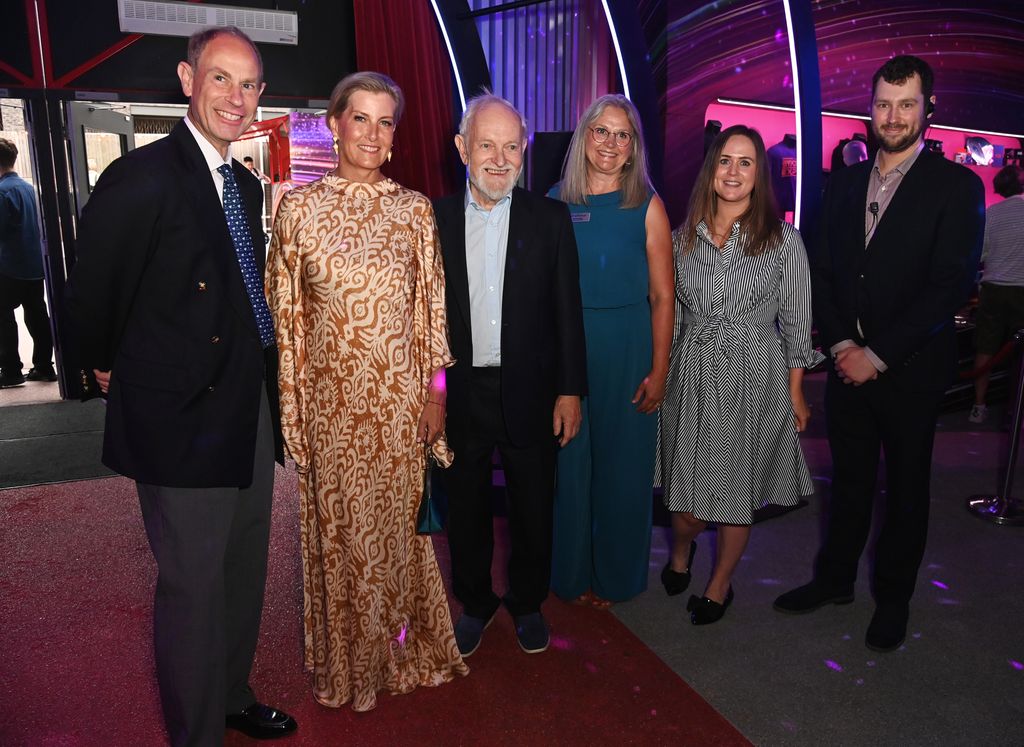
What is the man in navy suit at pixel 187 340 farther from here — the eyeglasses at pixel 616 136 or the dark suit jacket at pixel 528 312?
the eyeglasses at pixel 616 136

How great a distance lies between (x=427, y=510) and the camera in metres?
2.13

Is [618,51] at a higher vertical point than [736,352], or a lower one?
higher

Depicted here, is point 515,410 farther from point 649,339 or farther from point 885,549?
point 885,549

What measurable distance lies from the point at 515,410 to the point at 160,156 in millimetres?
Answer: 1137

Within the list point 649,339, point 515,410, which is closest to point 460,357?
point 515,410

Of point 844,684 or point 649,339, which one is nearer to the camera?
point 844,684

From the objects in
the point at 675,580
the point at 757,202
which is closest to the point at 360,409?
the point at 757,202

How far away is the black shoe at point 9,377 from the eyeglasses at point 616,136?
19.3 feet

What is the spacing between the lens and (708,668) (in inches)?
94.0

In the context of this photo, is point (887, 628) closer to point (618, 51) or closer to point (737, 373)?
Result: point (737, 373)

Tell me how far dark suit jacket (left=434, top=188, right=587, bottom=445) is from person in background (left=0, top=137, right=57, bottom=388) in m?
5.06

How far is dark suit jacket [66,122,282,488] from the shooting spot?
1.59 meters

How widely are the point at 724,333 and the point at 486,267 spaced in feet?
2.71

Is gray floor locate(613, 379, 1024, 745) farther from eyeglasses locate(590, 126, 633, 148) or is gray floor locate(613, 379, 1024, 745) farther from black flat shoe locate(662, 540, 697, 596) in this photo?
eyeglasses locate(590, 126, 633, 148)
